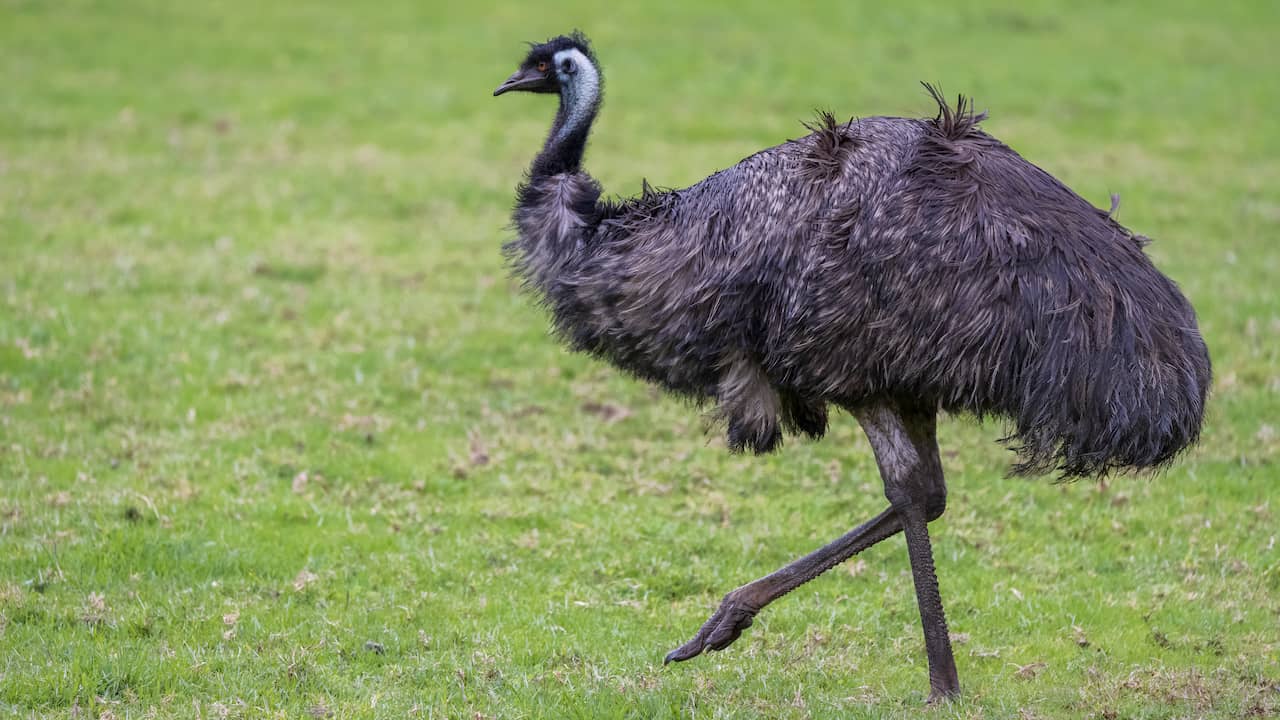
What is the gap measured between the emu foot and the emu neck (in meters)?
2.23

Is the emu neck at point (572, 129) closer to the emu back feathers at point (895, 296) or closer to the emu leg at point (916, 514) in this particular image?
the emu back feathers at point (895, 296)

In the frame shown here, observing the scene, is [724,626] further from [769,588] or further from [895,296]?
[895,296]

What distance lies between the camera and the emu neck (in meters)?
7.63

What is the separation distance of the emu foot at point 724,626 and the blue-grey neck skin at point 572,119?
7.34 feet

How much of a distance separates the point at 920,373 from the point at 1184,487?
12.4 ft

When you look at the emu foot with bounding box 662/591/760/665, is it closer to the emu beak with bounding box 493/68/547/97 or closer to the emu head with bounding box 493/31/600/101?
the emu head with bounding box 493/31/600/101

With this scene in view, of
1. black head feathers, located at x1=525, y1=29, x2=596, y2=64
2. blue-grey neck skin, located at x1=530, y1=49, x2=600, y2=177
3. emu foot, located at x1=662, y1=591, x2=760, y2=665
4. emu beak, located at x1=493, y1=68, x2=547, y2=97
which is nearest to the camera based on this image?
emu foot, located at x1=662, y1=591, x2=760, y2=665

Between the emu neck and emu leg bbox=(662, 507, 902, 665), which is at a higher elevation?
the emu neck

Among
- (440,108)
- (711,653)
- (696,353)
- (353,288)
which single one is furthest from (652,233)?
(440,108)

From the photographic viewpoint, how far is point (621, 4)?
2616 cm

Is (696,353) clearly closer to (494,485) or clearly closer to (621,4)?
(494,485)

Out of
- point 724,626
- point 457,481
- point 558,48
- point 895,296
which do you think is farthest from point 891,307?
point 457,481

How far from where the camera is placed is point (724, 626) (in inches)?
271

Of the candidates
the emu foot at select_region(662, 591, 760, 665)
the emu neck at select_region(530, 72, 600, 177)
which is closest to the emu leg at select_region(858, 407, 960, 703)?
the emu foot at select_region(662, 591, 760, 665)
